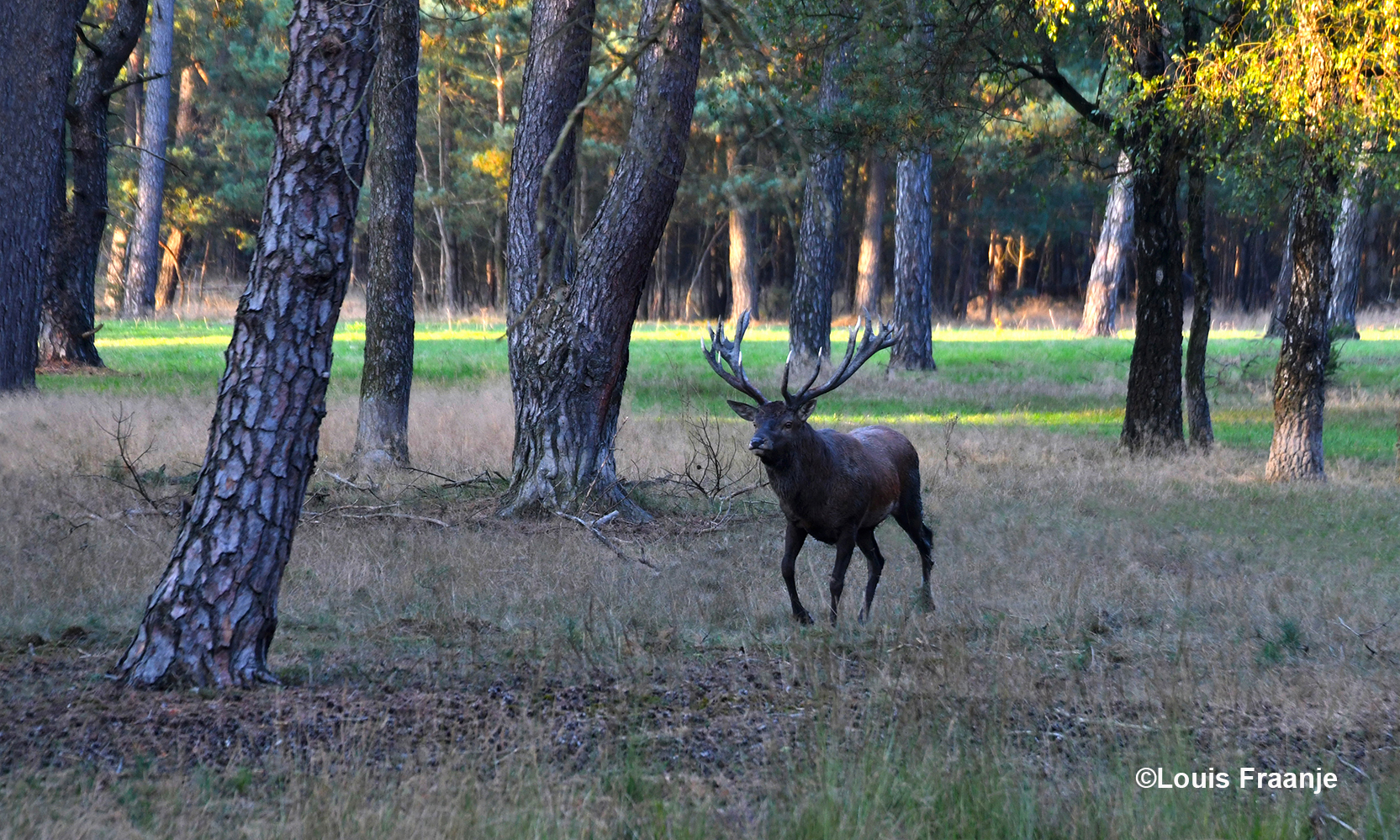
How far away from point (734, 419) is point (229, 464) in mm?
13489

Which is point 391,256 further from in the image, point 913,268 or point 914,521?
point 913,268

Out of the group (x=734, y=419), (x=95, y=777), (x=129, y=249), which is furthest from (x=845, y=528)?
(x=129, y=249)

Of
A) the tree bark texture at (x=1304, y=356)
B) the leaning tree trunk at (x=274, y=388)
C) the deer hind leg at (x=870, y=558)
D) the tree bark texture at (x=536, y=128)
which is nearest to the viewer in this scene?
the leaning tree trunk at (x=274, y=388)

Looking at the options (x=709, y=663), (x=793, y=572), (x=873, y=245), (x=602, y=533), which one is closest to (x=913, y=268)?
(x=873, y=245)

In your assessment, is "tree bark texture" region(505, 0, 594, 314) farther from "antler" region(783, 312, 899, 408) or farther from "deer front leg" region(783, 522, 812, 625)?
"deer front leg" region(783, 522, 812, 625)

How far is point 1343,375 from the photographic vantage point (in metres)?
23.2

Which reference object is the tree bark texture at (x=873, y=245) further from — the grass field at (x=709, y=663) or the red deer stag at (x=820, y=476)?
the red deer stag at (x=820, y=476)

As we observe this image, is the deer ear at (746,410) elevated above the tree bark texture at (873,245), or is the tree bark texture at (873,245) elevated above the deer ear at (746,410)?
the tree bark texture at (873,245)

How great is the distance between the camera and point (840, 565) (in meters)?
7.79

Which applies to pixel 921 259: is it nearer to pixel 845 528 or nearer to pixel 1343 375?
pixel 1343 375

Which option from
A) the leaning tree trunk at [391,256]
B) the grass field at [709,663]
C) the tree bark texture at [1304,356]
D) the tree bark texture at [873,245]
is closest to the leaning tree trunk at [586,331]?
the grass field at [709,663]

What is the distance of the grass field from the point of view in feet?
13.6

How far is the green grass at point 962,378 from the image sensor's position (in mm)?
18750

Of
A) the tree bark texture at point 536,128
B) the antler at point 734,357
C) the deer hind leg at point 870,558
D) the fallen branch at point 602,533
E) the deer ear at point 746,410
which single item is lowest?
the fallen branch at point 602,533
